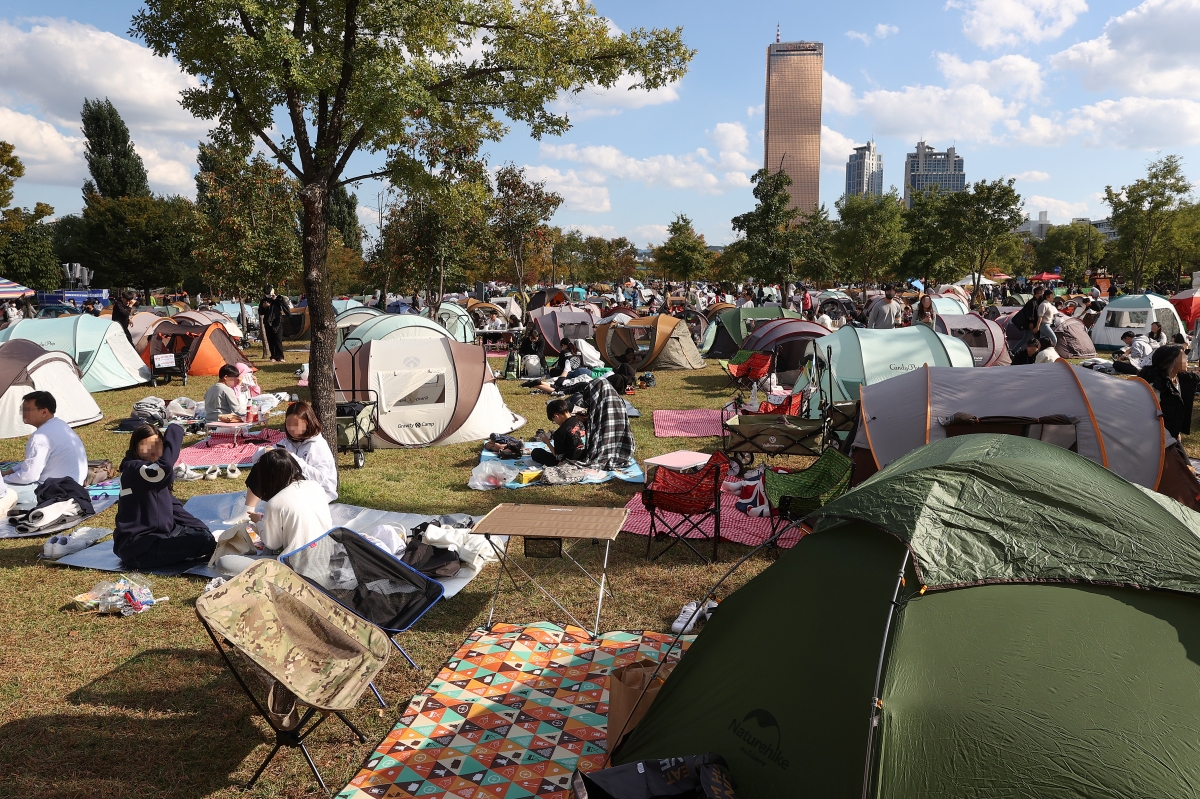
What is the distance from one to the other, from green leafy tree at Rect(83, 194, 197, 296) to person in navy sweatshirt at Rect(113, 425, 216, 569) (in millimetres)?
46543

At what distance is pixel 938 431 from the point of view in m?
7.50

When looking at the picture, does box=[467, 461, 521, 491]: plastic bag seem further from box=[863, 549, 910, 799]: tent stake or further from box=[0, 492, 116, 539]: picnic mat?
box=[863, 549, 910, 799]: tent stake

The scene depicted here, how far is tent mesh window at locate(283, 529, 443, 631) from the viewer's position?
16.9ft

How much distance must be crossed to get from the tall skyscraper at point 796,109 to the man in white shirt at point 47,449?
179950 millimetres

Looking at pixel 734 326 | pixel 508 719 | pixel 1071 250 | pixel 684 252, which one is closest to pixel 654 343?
pixel 734 326

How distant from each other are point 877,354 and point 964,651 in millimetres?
9975

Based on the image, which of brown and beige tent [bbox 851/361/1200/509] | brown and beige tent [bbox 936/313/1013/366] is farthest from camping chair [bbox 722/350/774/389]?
brown and beige tent [bbox 851/361/1200/509]

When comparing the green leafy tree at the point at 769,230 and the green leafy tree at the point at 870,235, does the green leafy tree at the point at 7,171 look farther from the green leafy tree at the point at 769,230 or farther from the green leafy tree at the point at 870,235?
the green leafy tree at the point at 870,235

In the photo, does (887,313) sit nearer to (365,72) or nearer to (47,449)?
(365,72)

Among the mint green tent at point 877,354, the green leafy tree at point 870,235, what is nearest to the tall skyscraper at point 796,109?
the green leafy tree at point 870,235

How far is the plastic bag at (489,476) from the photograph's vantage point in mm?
9359

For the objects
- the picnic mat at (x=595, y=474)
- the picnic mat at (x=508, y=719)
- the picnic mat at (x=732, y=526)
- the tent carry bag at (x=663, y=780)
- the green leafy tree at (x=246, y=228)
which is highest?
the green leafy tree at (x=246, y=228)

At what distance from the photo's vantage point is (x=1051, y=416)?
23.5ft

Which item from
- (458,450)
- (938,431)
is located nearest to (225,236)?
(458,450)
